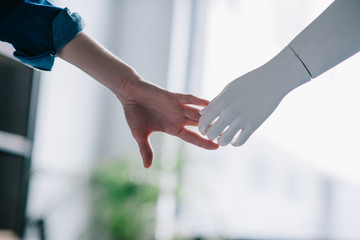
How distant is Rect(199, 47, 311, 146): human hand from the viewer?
3.04ft

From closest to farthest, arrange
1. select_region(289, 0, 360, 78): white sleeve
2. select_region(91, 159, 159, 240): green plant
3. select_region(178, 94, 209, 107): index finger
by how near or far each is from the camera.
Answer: select_region(289, 0, 360, 78): white sleeve, select_region(178, 94, 209, 107): index finger, select_region(91, 159, 159, 240): green plant

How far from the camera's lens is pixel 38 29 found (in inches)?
39.1

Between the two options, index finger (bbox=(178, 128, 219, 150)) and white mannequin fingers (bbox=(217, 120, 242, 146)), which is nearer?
white mannequin fingers (bbox=(217, 120, 242, 146))

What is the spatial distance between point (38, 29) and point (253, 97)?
1.61 feet

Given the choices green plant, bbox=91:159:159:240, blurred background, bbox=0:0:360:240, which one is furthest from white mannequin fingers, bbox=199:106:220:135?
green plant, bbox=91:159:159:240

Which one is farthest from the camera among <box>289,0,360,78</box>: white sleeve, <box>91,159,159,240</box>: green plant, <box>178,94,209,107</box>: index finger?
<box>91,159,159,240</box>: green plant

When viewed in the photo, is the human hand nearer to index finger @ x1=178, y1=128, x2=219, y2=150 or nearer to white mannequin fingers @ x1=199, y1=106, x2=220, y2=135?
white mannequin fingers @ x1=199, y1=106, x2=220, y2=135

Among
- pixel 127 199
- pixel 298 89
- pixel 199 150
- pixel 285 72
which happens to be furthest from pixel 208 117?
pixel 199 150

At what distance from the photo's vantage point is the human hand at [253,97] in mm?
926

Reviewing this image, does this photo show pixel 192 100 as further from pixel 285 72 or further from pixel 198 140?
pixel 285 72

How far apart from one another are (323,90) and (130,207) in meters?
1.49

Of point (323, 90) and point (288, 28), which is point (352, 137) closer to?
point (323, 90)

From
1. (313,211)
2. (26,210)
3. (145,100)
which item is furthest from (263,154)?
(145,100)

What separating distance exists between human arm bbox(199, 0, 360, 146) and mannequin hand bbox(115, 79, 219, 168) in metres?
0.11
